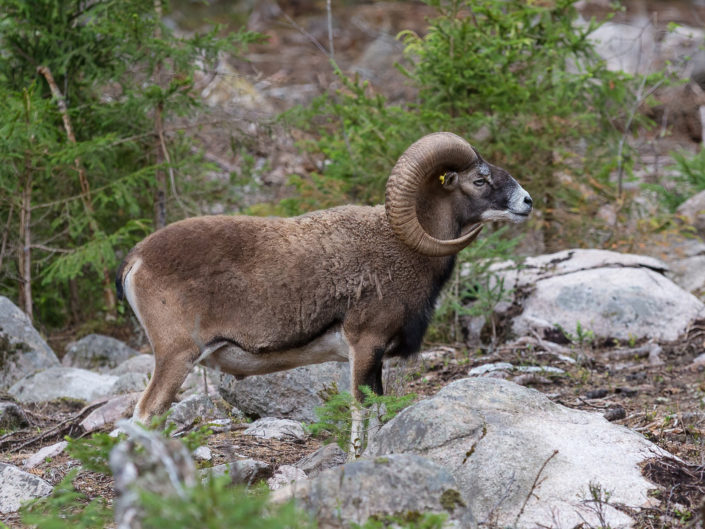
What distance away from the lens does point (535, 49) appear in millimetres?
12898

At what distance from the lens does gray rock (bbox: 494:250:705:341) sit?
10.8 meters

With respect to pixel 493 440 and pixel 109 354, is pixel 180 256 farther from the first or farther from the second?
pixel 109 354

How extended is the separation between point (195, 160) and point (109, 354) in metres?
2.92

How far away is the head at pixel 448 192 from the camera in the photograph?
7258 mm

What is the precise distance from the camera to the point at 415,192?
23.9 feet

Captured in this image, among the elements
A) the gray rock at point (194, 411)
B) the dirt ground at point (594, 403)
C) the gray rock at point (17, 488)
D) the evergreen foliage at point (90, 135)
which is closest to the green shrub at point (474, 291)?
the dirt ground at point (594, 403)

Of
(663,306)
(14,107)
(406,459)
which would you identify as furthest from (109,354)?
(406,459)

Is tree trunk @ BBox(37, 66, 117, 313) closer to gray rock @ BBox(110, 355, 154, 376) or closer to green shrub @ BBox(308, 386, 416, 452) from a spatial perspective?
gray rock @ BBox(110, 355, 154, 376)

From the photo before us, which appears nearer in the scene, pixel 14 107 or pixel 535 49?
pixel 14 107

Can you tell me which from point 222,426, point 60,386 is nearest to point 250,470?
point 222,426

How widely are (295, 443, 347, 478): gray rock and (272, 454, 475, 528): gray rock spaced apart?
181 centimetres

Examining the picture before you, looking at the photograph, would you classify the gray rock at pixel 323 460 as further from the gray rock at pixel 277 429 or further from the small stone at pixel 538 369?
the small stone at pixel 538 369

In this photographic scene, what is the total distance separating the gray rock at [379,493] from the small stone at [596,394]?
4.47m

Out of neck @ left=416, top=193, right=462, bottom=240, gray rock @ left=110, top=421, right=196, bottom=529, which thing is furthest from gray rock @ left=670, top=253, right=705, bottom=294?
gray rock @ left=110, top=421, right=196, bottom=529
